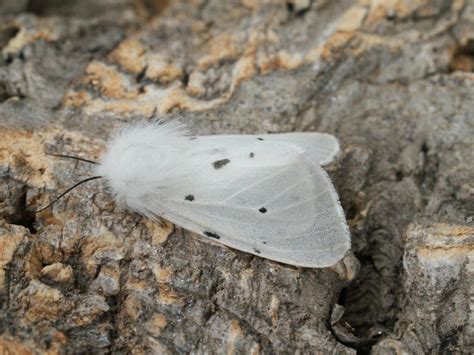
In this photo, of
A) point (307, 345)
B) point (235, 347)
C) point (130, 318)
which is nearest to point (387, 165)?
point (307, 345)

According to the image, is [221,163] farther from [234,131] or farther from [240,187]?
[234,131]

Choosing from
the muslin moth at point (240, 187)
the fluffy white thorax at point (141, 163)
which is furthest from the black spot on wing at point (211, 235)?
the fluffy white thorax at point (141, 163)

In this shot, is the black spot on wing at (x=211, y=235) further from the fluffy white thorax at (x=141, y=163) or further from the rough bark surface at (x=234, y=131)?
the fluffy white thorax at (x=141, y=163)

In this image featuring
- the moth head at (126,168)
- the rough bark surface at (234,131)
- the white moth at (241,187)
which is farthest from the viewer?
the moth head at (126,168)

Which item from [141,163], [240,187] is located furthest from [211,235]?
[141,163]

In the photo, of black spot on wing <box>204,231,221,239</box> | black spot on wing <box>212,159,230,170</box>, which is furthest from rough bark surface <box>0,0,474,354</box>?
black spot on wing <box>212,159,230,170</box>
